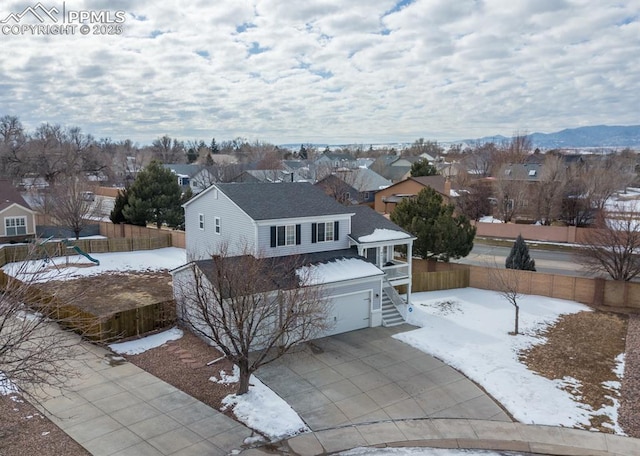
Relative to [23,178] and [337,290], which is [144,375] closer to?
[337,290]

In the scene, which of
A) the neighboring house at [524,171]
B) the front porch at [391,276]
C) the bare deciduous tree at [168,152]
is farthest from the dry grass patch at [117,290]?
the bare deciduous tree at [168,152]

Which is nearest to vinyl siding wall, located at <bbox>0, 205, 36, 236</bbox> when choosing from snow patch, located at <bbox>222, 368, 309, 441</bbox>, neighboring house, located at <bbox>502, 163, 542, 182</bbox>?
snow patch, located at <bbox>222, 368, 309, 441</bbox>

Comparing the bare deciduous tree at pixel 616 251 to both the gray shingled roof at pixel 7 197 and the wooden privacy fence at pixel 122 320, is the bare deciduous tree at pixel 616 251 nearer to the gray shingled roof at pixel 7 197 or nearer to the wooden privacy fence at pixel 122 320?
the wooden privacy fence at pixel 122 320

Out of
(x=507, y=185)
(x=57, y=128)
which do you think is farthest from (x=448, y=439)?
(x=57, y=128)

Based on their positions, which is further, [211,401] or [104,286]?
[104,286]

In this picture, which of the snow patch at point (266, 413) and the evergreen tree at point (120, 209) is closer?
the snow patch at point (266, 413)

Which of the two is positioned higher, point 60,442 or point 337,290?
point 337,290

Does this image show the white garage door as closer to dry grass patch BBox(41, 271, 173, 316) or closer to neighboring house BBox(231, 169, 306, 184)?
dry grass patch BBox(41, 271, 173, 316)
